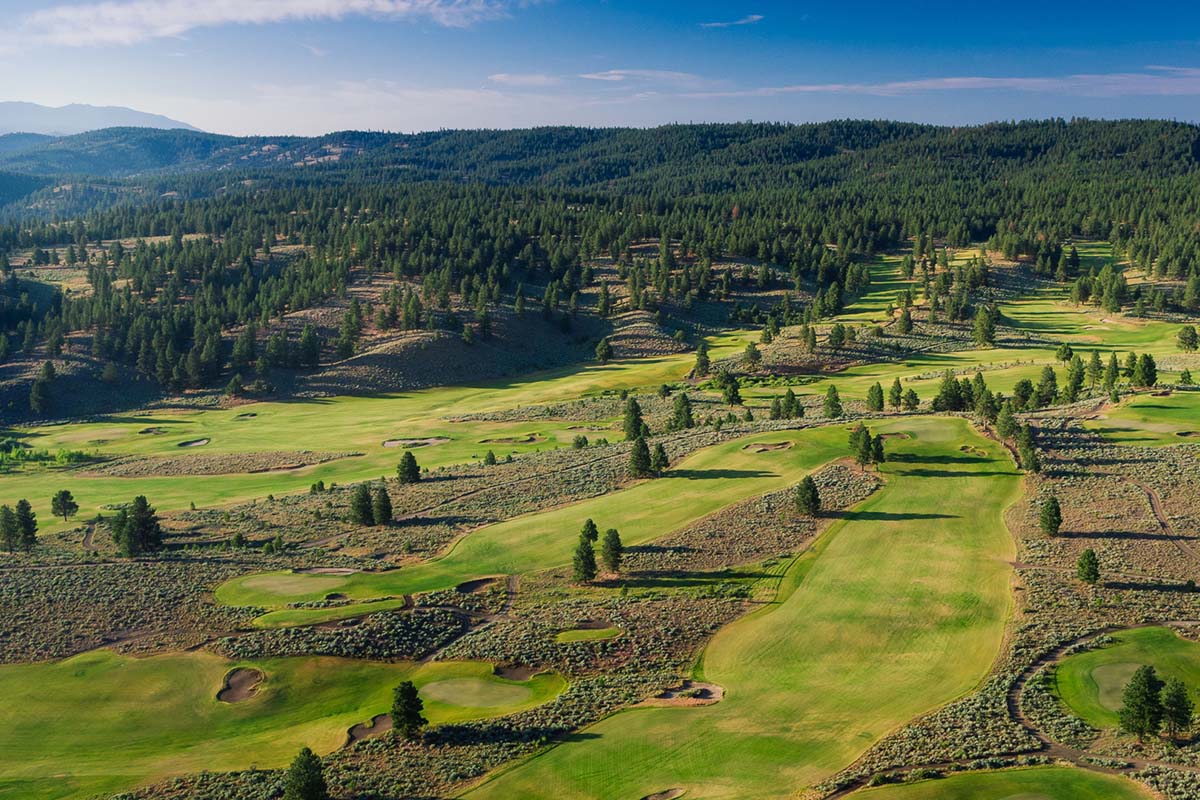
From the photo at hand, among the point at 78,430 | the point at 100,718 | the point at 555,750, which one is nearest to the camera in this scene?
the point at 555,750

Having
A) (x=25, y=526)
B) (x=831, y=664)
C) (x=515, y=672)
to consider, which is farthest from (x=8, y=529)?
(x=831, y=664)

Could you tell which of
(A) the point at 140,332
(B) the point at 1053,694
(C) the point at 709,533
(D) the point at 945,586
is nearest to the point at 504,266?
(A) the point at 140,332

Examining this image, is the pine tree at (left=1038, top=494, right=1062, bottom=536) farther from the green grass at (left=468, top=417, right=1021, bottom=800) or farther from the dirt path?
the dirt path

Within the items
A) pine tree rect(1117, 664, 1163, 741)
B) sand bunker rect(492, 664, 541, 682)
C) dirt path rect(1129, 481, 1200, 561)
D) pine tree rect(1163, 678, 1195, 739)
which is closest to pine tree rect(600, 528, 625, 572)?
sand bunker rect(492, 664, 541, 682)

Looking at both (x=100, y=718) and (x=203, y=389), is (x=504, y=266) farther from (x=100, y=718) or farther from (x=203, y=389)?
(x=100, y=718)

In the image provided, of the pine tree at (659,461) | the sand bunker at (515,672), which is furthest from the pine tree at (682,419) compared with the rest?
the sand bunker at (515,672)

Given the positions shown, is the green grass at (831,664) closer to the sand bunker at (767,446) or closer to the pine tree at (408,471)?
the sand bunker at (767,446)

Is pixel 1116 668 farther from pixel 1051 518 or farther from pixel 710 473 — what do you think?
pixel 710 473
